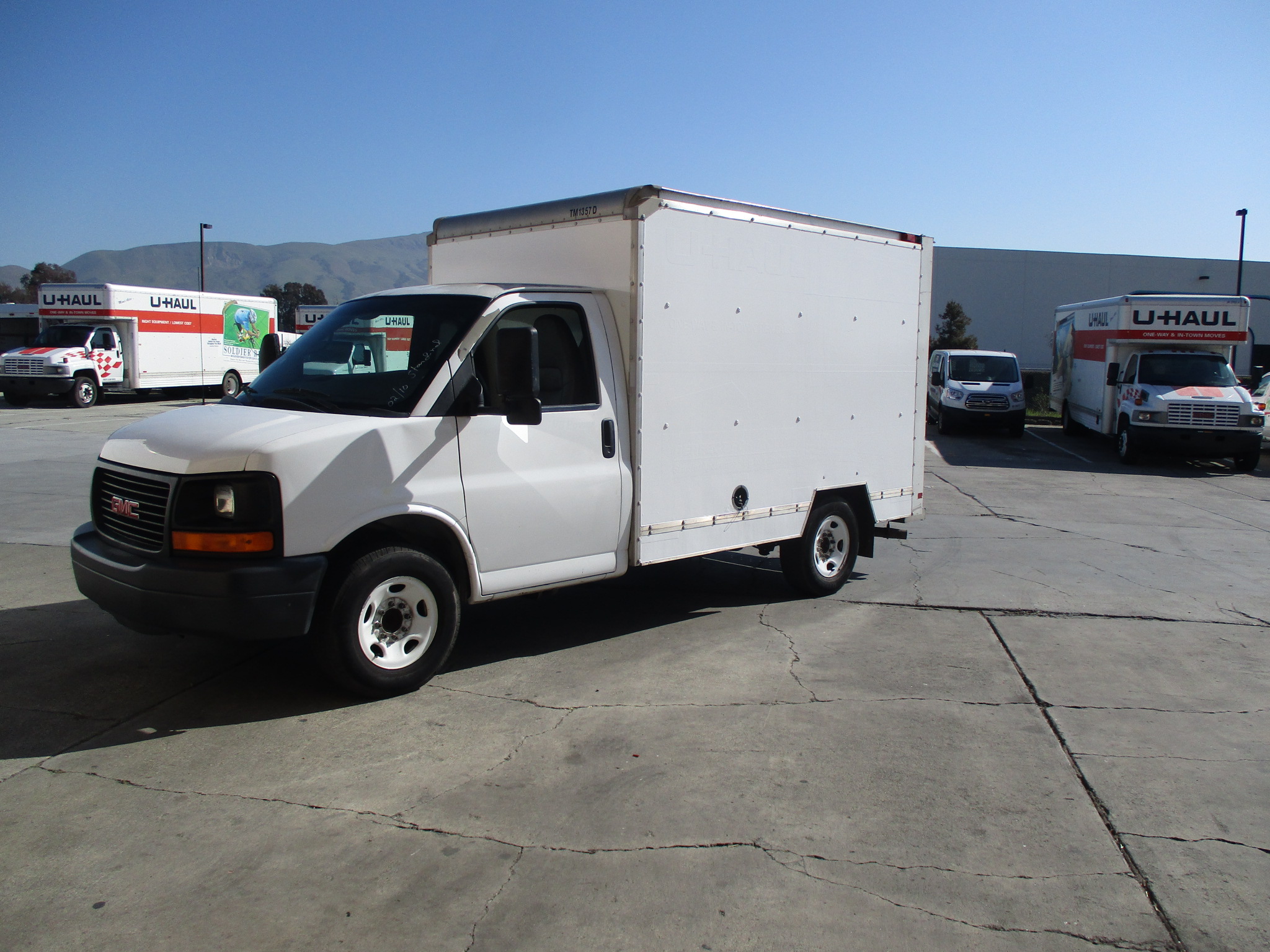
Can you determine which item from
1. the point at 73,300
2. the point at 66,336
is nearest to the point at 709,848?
the point at 66,336

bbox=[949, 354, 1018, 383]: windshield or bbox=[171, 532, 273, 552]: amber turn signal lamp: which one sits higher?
bbox=[949, 354, 1018, 383]: windshield

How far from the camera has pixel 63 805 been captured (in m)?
3.93

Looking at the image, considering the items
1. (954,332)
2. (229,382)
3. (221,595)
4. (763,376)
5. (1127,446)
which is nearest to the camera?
(221,595)

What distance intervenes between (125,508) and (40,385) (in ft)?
79.8

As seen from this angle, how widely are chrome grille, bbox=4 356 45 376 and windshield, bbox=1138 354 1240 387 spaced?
26194mm

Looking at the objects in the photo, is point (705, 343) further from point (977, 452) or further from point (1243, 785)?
point (977, 452)

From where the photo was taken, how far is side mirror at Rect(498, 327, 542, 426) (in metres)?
5.26

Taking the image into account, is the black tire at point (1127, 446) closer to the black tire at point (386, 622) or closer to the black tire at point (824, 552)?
the black tire at point (824, 552)

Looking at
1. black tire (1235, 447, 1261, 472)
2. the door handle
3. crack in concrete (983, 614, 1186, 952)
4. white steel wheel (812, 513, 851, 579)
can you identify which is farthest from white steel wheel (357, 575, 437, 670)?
black tire (1235, 447, 1261, 472)

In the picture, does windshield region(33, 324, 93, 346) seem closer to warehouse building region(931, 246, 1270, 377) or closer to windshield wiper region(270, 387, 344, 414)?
windshield wiper region(270, 387, 344, 414)

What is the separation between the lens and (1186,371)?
720 inches

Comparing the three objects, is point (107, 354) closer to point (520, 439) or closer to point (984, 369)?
point (984, 369)

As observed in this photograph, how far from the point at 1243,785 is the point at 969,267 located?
171ft

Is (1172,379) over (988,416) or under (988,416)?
over
